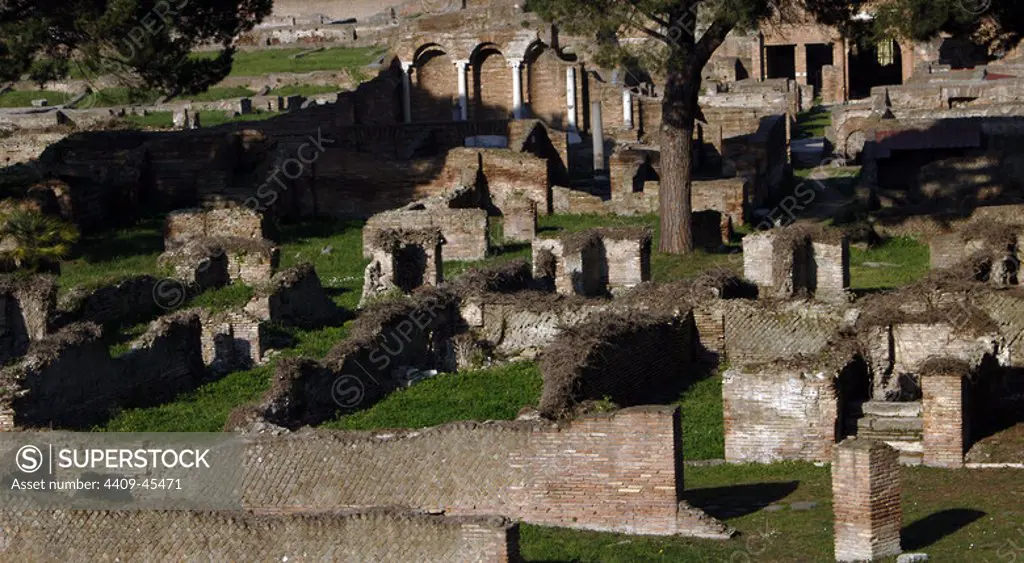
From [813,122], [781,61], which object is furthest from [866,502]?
[781,61]

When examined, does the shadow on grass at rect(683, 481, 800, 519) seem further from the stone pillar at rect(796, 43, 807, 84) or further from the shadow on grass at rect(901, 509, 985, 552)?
the stone pillar at rect(796, 43, 807, 84)

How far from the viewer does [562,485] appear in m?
16.4

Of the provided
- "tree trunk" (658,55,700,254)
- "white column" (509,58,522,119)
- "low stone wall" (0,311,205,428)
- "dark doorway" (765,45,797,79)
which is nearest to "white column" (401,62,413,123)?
"white column" (509,58,522,119)

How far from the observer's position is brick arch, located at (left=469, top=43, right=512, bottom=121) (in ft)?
149

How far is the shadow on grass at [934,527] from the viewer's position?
15530 mm

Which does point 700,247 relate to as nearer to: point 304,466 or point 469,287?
point 469,287

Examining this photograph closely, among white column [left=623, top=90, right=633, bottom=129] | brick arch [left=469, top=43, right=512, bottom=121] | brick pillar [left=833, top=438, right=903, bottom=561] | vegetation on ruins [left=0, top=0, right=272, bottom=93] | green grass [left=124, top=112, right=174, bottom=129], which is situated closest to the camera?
brick pillar [left=833, top=438, right=903, bottom=561]

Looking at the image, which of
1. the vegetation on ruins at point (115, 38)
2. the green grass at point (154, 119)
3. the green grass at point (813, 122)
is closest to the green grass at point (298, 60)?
the green grass at point (154, 119)

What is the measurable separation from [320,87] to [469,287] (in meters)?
33.9

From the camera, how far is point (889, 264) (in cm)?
2928

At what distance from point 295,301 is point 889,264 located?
28.4 ft

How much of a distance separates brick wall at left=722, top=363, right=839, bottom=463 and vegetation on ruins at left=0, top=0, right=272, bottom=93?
607 inches

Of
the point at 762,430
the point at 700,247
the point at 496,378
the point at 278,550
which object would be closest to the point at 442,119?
the point at 700,247

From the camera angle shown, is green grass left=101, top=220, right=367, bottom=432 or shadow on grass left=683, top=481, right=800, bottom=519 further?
green grass left=101, top=220, right=367, bottom=432
